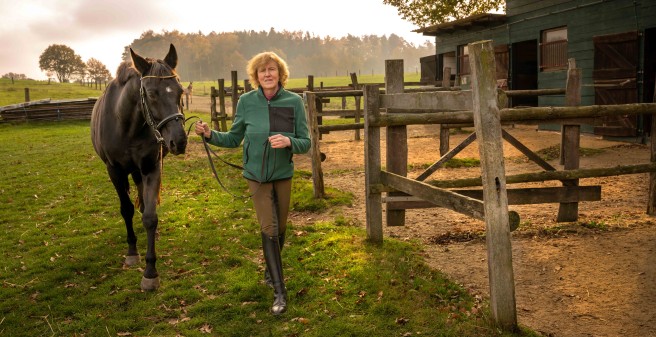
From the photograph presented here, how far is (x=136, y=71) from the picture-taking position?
17.3 ft

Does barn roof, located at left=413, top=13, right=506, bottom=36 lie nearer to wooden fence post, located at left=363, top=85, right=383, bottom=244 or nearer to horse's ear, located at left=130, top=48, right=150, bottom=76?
wooden fence post, located at left=363, top=85, right=383, bottom=244

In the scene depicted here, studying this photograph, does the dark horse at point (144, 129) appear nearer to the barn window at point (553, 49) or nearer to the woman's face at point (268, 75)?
the woman's face at point (268, 75)

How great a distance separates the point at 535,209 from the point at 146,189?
548 centimetres

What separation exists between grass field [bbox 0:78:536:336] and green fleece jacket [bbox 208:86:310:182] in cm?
123

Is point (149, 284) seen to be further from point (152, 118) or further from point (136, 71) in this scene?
point (136, 71)

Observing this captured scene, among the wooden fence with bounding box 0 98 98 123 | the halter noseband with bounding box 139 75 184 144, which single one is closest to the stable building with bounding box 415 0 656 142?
the halter noseband with bounding box 139 75 184 144

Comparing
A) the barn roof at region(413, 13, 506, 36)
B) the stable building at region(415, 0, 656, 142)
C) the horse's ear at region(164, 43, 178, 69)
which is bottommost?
the horse's ear at region(164, 43, 178, 69)

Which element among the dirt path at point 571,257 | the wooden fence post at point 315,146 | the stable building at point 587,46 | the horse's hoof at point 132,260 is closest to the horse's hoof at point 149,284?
the horse's hoof at point 132,260

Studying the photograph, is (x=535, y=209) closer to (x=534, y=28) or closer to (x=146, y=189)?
(x=146, y=189)

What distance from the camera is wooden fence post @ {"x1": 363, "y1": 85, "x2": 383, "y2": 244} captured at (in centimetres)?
563

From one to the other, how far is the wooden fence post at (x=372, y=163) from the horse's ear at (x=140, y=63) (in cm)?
225

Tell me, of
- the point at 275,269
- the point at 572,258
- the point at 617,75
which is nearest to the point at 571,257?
the point at 572,258

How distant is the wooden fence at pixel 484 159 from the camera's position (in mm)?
3555

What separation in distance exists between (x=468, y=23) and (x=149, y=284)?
18598 mm
